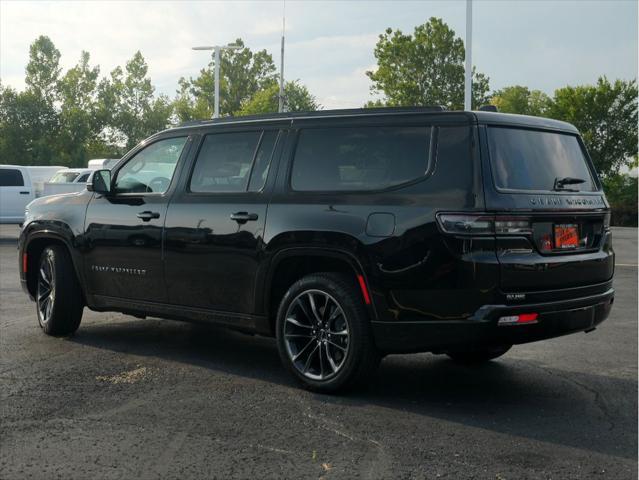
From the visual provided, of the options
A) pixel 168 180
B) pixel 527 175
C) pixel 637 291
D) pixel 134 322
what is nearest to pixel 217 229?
pixel 168 180

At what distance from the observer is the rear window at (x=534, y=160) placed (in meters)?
5.36

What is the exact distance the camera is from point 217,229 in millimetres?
6320

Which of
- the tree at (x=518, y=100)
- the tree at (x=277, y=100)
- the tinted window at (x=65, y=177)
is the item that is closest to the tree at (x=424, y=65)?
the tree at (x=277, y=100)

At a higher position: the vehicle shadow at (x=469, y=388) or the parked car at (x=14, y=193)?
the parked car at (x=14, y=193)

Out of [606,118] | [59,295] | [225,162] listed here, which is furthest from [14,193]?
[606,118]

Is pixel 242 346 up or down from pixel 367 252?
down

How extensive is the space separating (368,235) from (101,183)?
2.76 metres

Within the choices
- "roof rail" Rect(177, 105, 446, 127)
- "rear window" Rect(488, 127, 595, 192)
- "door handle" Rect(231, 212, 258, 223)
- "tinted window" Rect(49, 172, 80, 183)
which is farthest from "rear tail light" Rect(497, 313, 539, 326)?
"tinted window" Rect(49, 172, 80, 183)

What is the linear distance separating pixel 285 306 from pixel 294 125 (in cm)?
130

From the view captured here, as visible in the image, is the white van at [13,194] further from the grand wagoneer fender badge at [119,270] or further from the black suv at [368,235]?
the black suv at [368,235]

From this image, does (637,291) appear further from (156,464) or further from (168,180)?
(156,464)

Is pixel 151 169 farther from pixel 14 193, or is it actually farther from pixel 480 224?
pixel 14 193

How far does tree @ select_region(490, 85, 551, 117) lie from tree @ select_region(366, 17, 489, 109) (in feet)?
53.6

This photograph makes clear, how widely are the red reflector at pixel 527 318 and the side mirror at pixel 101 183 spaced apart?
3.71 metres
